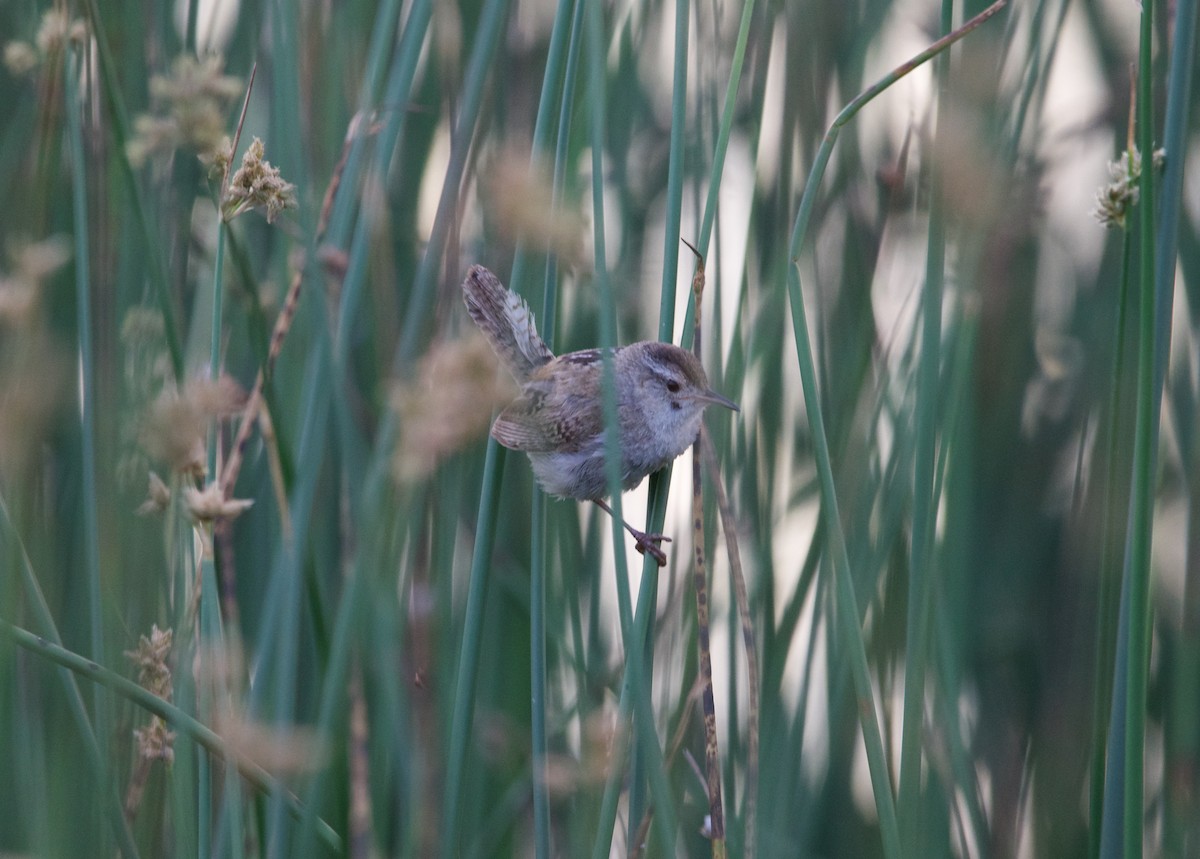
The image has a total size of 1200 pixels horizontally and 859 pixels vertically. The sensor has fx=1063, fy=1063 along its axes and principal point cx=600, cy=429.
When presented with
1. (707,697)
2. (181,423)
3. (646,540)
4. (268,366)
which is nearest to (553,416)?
(646,540)

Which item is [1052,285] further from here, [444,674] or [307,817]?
[307,817]

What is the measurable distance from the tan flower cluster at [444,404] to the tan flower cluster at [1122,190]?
768mm

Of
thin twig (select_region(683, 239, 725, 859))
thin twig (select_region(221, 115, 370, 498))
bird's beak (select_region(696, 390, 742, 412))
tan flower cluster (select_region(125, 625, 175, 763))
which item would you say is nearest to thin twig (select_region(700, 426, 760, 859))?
thin twig (select_region(683, 239, 725, 859))

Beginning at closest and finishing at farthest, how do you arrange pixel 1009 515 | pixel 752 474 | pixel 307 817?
1. pixel 307 817
2. pixel 752 474
3. pixel 1009 515

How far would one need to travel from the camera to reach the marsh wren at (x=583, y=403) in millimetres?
1824

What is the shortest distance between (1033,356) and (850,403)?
0.50 meters

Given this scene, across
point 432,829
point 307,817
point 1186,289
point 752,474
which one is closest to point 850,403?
point 752,474

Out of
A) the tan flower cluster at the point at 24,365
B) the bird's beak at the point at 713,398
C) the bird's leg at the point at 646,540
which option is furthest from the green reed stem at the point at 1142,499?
the tan flower cluster at the point at 24,365

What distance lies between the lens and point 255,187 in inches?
46.6

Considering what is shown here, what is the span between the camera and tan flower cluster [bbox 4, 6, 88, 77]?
154 cm

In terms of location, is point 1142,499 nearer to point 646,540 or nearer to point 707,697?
point 707,697

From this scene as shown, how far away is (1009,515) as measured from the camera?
2.08m

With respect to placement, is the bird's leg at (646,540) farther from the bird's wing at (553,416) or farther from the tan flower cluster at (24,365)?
the tan flower cluster at (24,365)

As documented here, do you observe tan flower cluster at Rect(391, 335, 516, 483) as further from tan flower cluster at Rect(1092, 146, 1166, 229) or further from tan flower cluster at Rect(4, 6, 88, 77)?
tan flower cluster at Rect(4, 6, 88, 77)
